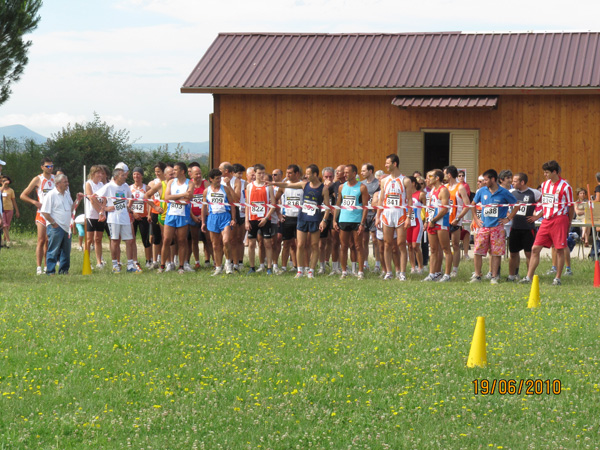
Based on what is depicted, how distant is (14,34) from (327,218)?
16969mm

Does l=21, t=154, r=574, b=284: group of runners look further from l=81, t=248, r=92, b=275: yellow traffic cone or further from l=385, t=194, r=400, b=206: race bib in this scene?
l=81, t=248, r=92, b=275: yellow traffic cone

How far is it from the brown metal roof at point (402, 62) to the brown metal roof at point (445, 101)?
28cm

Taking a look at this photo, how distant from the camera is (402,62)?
79.1 ft

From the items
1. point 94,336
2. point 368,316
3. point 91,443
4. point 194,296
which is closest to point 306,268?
point 194,296

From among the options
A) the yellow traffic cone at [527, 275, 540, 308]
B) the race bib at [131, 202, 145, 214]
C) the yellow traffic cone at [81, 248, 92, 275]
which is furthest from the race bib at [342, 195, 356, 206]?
the yellow traffic cone at [81, 248, 92, 275]

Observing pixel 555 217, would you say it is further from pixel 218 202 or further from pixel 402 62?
pixel 402 62

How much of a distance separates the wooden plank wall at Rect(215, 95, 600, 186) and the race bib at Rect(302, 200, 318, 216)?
825 centimetres

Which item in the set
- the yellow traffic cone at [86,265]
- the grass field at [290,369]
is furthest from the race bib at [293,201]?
the yellow traffic cone at [86,265]

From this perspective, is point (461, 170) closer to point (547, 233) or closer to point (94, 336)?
point (547, 233)

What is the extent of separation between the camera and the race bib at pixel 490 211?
46.8 feet

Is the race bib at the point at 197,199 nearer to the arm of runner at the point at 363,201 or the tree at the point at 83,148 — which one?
the arm of runner at the point at 363,201

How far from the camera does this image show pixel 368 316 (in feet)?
34.5

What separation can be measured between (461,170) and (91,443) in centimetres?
1782

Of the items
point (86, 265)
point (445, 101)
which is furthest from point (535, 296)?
point (445, 101)
